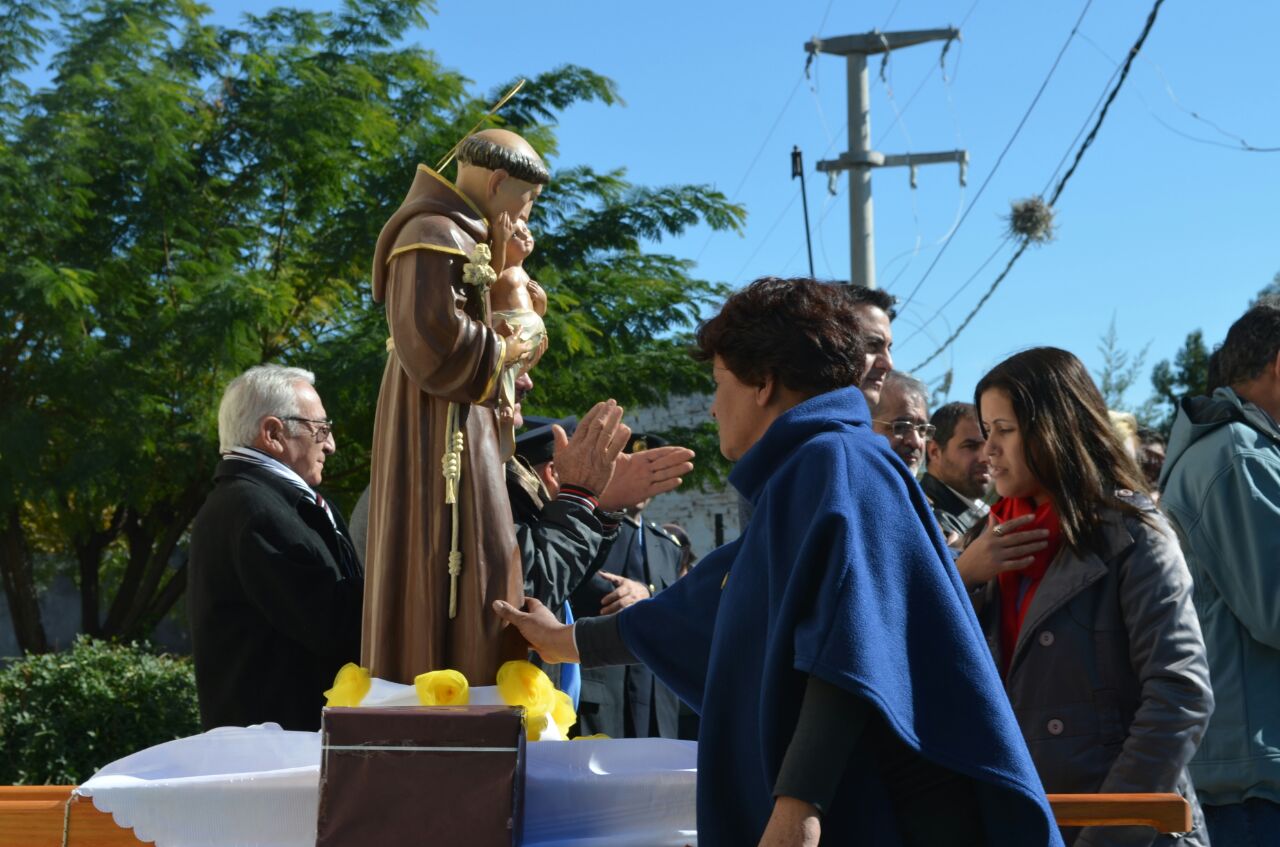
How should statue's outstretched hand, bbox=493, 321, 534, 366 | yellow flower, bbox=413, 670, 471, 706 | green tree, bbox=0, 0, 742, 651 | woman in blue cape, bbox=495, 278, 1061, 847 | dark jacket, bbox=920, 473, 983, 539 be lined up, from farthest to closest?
1. green tree, bbox=0, 0, 742, 651
2. dark jacket, bbox=920, 473, 983, 539
3. statue's outstretched hand, bbox=493, 321, 534, 366
4. yellow flower, bbox=413, 670, 471, 706
5. woman in blue cape, bbox=495, 278, 1061, 847

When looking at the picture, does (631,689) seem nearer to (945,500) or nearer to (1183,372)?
(945,500)

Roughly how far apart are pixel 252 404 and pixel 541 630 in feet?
4.33

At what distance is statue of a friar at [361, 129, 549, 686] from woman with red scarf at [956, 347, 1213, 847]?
1.08 meters

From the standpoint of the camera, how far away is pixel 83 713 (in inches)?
324

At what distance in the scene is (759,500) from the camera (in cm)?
232

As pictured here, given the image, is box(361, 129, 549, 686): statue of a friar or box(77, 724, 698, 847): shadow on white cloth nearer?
box(77, 724, 698, 847): shadow on white cloth

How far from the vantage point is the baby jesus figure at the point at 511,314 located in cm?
312

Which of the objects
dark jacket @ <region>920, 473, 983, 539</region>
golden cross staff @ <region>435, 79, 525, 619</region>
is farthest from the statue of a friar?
dark jacket @ <region>920, 473, 983, 539</region>

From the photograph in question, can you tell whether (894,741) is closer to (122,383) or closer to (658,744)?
Answer: (658,744)

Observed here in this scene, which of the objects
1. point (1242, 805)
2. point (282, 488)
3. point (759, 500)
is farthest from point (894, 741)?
point (282, 488)

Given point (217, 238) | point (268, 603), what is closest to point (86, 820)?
point (268, 603)

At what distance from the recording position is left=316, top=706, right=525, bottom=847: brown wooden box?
2432 mm

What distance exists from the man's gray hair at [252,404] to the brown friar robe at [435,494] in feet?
2.82

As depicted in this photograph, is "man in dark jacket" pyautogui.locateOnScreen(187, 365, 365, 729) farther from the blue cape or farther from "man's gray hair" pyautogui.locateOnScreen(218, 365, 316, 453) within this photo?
the blue cape
